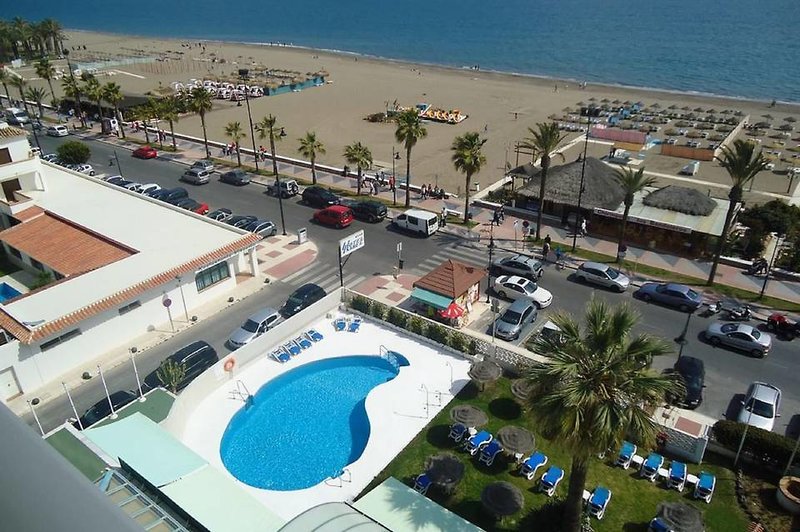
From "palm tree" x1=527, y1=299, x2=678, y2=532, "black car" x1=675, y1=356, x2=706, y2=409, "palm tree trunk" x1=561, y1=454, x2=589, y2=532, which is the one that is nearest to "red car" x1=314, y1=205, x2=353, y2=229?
"black car" x1=675, y1=356, x2=706, y2=409

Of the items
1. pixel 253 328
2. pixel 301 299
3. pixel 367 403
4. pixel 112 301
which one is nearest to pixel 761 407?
pixel 367 403

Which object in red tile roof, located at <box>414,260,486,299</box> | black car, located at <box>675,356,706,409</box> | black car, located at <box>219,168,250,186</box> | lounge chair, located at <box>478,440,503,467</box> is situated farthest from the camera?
black car, located at <box>219,168,250,186</box>

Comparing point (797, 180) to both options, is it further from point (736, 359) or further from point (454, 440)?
point (454, 440)

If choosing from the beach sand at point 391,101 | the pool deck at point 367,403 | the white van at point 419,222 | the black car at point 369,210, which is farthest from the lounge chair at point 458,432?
the beach sand at point 391,101

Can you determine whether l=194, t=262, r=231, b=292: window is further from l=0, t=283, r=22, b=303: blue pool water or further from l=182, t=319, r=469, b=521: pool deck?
l=0, t=283, r=22, b=303: blue pool water

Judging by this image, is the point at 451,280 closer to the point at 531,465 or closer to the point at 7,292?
the point at 531,465

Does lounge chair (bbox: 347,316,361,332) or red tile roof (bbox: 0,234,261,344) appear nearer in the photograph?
red tile roof (bbox: 0,234,261,344)

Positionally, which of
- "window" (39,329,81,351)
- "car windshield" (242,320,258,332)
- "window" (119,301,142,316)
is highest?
"window" (119,301,142,316)
